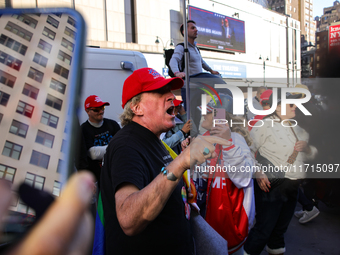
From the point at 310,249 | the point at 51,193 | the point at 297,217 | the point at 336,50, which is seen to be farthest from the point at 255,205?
the point at 51,193

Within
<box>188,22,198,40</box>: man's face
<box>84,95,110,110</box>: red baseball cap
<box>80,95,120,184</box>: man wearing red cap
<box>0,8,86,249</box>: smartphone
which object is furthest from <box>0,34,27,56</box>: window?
<box>188,22,198,40</box>: man's face

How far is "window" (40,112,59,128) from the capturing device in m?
0.55

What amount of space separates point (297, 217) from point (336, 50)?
1337mm

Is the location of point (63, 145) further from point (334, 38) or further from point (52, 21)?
point (334, 38)

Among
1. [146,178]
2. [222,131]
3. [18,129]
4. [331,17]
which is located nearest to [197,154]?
[146,178]

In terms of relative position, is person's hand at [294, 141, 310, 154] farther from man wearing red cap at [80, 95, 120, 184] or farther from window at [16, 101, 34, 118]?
man wearing red cap at [80, 95, 120, 184]

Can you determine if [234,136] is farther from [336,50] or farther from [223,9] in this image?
[223,9]

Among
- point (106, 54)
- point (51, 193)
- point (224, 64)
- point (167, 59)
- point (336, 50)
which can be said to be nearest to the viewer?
point (51, 193)

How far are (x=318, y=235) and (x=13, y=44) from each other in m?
2.45

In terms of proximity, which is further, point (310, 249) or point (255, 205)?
point (255, 205)

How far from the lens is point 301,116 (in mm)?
1893

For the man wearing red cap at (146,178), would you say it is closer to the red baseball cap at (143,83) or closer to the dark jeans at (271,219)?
the red baseball cap at (143,83)

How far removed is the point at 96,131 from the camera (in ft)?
11.2

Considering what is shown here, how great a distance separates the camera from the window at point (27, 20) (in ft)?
1.88
